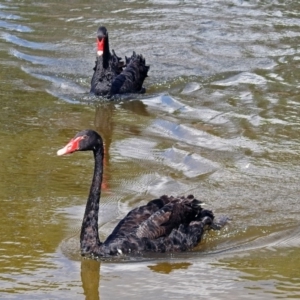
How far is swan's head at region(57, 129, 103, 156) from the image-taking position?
6914mm

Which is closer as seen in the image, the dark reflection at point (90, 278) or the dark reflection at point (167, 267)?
the dark reflection at point (90, 278)

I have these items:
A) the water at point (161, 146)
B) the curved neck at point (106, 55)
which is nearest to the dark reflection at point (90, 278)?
the water at point (161, 146)

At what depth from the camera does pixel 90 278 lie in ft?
22.3

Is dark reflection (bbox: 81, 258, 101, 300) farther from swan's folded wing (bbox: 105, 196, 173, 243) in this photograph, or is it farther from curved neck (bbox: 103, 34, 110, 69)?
curved neck (bbox: 103, 34, 110, 69)

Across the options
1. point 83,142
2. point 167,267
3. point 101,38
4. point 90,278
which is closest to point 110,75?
point 101,38

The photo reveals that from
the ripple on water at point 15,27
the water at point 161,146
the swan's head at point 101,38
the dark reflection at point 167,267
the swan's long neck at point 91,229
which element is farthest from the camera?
the ripple on water at point 15,27

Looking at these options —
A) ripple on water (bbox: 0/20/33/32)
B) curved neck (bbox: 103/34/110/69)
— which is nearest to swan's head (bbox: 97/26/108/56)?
curved neck (bbox: 103/34/110/69)

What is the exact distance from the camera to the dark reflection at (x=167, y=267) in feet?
22.8

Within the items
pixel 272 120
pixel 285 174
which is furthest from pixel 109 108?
pixel 285 174

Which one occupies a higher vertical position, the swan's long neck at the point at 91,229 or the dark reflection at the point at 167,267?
the swan's long neck at the point at 91,229

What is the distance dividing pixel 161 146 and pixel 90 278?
11.7 ft

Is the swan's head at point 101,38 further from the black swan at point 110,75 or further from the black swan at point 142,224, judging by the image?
the black swan at point 142,224

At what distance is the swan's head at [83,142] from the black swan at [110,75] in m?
5.54

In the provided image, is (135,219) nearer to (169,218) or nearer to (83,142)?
(169,218)
